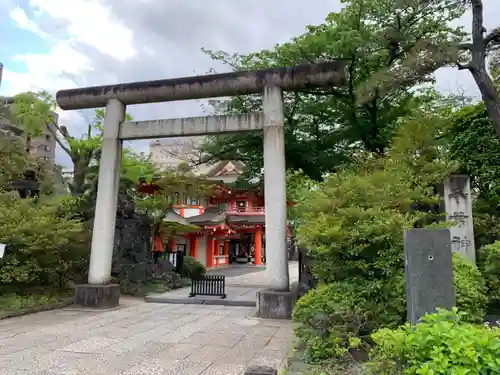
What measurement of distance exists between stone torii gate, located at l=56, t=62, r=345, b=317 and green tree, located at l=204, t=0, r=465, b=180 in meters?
1.63

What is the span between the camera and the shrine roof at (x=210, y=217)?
2512 centimetres

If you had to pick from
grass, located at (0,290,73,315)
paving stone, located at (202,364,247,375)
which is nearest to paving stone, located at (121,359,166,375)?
paving stone, located at (202,364,247,375)

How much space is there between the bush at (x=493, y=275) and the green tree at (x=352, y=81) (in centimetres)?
434

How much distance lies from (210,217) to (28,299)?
16.5 meters

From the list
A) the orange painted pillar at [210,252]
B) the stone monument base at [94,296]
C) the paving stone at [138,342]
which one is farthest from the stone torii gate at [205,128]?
the orange painted pillar at [210,252]

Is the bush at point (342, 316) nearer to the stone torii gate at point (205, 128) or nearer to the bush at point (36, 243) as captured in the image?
the stone torii gate at point (205, 128)

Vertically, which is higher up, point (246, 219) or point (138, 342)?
point (246, 219)

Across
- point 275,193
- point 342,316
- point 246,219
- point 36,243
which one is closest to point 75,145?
point 36,243

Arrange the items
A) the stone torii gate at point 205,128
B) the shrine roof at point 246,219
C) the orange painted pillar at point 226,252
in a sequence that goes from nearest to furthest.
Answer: the stone torii gate at point 205,128, the shrine roof at point 246,219, the orange painted pillar at point 226,252

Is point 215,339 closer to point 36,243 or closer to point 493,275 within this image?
point 493,275

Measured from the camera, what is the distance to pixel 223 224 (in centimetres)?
2694

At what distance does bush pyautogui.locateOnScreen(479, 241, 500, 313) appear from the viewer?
22.0 feet

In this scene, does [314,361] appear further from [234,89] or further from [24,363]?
[234,89]

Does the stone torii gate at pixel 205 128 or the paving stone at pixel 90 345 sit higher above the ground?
the stone torii gate at pixel 205 128
